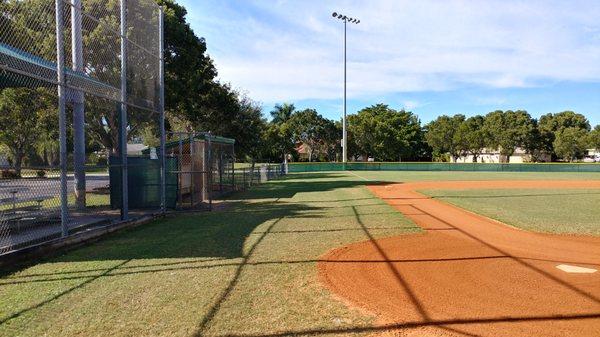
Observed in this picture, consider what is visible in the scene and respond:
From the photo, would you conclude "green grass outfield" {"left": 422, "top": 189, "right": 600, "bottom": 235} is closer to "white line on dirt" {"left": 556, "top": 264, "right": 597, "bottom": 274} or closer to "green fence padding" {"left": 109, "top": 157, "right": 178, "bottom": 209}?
"white line on dirt" {"left": 556, "top": 264, "right": 597, "bottom": 274}

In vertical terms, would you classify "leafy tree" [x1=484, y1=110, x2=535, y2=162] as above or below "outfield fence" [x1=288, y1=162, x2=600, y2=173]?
above

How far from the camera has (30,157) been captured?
15.3 meters

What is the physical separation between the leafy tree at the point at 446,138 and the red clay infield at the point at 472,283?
75.4 m

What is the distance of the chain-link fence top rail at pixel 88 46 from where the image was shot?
6996 millimetres

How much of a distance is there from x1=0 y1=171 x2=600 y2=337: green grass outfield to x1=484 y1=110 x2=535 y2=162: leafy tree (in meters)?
81.6

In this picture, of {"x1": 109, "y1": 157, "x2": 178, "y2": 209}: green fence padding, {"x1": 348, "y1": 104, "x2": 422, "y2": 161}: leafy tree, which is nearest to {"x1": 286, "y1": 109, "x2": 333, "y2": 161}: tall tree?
{"x1": 348, "y1": 104, "x2": 422, "y2": 161}: leafy tree

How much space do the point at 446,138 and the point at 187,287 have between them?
8176 cm

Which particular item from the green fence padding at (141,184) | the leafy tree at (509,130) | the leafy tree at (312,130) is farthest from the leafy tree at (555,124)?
the green fence padding at (141,184)

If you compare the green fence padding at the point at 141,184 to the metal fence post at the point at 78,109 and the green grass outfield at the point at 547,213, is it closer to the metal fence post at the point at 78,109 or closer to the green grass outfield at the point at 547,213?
the metal fence post at the point at 78,109

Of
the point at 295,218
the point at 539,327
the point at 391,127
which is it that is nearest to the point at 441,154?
the point at 391,127

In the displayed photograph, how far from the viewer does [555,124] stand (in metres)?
95.7

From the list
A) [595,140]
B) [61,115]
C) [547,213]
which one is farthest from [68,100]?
[595,140]

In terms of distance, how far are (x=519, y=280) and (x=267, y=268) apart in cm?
343

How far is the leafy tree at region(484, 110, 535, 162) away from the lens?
8206 cm
